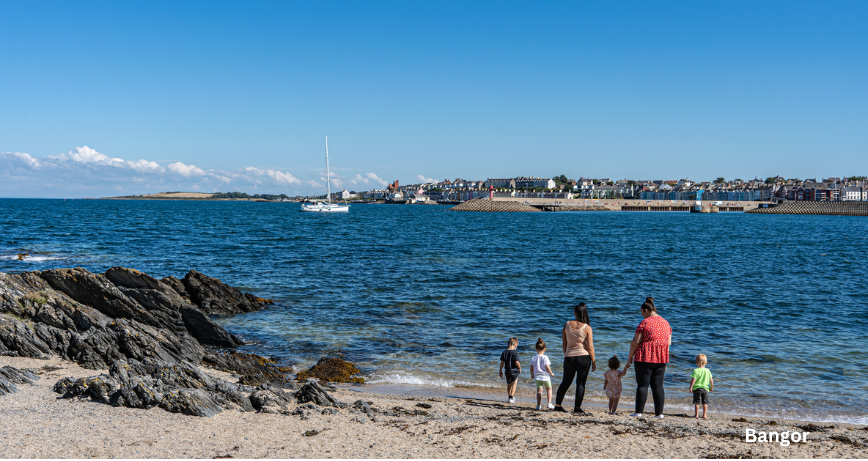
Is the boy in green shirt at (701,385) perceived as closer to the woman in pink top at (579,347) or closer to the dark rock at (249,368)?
the woman in pink top at (579,347)

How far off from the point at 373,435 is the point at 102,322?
8961mm

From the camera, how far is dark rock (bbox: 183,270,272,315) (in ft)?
63.6

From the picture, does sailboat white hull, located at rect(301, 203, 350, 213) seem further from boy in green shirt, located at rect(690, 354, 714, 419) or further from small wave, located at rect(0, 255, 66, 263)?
boy in green shirt, located at rect(690, 354, 714, 419)

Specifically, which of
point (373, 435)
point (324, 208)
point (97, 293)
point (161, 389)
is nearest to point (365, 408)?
point (373, 435)

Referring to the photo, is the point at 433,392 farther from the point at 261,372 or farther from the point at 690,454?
the point at 690,454

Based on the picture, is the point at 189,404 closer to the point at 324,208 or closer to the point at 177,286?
the point at 177,286

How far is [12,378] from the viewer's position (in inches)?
367

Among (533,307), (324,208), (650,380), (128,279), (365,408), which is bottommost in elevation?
(533,307)

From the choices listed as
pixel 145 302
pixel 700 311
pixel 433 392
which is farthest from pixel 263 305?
pixel 700 311

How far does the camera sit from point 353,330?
55.3 feet

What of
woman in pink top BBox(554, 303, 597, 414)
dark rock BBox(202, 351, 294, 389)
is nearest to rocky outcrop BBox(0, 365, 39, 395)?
dark rock BBox(202, 351, 294, 389)

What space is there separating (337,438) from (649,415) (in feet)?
17.6

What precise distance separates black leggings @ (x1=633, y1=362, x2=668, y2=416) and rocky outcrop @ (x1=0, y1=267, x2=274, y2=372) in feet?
24.6

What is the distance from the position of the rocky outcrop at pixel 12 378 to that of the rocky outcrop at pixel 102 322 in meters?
1.28
